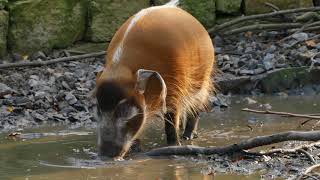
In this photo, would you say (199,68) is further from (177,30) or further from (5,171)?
(5,171)

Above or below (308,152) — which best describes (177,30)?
above

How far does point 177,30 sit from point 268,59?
11.0ft

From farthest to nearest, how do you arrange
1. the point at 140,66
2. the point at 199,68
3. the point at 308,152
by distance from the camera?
the point at 199,68
the point at 140,66
the point at 308,152

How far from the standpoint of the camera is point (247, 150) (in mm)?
5566

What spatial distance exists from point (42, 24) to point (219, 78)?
252cm

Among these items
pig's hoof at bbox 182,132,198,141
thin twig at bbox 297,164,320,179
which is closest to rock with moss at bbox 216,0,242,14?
pig's hoof at bbox 182,132,198,141

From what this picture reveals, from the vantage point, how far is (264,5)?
10875 mm

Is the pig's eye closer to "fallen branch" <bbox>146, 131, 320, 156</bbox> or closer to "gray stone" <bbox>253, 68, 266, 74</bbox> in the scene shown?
"fallen branch" <bbox>146, 131, 320, 156</bbox>

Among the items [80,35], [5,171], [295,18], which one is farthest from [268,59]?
[5,171]

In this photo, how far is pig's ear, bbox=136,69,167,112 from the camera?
18.7 feet

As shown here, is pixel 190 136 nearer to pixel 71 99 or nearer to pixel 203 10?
pixel 71 99

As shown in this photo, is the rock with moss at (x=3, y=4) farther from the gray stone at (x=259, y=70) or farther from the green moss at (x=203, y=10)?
the gray stone at (x=259, y=70)

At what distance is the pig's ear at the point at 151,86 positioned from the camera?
225 inches

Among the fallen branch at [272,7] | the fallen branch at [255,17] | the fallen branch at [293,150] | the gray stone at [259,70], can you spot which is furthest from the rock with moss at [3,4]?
the fallen branch at [293,150]
